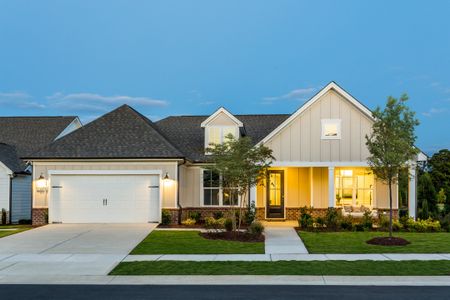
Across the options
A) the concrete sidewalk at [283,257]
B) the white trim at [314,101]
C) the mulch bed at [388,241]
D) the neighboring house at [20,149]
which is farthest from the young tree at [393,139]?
the neighboring house at [20,149]

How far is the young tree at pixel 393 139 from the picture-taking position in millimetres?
17984

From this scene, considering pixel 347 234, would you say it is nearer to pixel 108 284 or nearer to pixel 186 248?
pixel 186 248

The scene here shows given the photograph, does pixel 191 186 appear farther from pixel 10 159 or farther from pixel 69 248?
pixel 10 159

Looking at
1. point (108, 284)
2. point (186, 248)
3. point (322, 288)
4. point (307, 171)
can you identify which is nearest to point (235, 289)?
point (322, 288)

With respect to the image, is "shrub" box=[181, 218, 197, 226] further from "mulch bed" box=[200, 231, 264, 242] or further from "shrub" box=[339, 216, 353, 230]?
"shrub" box=[339, 216, 353, 230]

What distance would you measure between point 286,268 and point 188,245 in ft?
16.2

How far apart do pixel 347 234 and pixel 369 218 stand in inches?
96.8

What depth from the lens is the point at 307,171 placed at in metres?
27.5

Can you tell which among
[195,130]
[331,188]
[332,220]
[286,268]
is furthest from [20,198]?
[286,268]

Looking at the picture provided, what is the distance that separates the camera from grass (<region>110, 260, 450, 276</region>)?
13.2 m

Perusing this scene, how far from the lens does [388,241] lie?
1797 centimetres

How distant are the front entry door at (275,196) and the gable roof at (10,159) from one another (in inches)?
532

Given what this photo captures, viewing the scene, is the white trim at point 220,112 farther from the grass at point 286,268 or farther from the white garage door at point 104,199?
the grass at point 286,268

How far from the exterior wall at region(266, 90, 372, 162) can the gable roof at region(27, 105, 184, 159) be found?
502 centimetres
